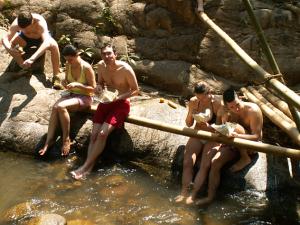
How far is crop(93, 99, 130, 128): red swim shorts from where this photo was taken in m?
6.84

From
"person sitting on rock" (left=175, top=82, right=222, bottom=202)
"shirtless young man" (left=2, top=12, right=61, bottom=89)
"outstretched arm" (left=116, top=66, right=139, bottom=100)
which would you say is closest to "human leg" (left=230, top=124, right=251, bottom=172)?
"person sitting on rock" (left=175, top=82, right=222, bottom=202)

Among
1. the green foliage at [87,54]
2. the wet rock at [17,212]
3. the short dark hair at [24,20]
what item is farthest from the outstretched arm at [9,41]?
the wet rock at [17,212]

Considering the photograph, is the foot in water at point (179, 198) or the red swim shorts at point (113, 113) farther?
the red swim shorts at point (113, 113)

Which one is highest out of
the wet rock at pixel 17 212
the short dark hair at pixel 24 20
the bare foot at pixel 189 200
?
the short dark hair at pixel 24 20

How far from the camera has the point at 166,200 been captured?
20.1 ft

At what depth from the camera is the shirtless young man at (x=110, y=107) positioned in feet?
22.0

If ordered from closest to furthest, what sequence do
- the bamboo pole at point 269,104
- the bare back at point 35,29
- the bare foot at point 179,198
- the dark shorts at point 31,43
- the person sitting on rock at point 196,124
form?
the bare foot at point 179,198 < the person sitting on rock at point 196,124 < the bamboo pole at point 269,104 < the bare back at point 35,29 < the dark shorts at point 31,43

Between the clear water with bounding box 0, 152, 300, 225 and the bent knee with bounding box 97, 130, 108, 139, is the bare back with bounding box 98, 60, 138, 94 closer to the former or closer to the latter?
the bent knee with bounding box 97, 130, 108, 139

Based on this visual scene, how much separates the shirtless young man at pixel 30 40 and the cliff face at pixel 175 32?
5.13ft

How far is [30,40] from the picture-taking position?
8.18 meters

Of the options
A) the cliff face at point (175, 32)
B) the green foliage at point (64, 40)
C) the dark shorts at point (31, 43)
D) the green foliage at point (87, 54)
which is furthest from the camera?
the green foliage at point (64, 40)

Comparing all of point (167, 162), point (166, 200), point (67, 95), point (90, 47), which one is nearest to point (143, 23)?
point (90, 47)

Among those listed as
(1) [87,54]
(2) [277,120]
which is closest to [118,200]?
(2) [277,120]

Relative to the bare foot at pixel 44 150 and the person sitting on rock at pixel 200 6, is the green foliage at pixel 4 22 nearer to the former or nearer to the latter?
the bare foot at pixel 44 150
